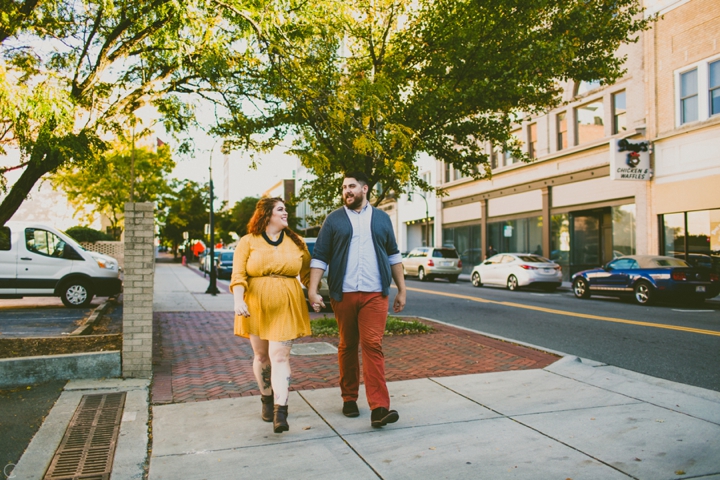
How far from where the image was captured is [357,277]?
4770mm

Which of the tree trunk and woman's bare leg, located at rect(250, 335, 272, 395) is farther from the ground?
the tree trunk

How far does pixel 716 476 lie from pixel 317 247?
3150 millimetres

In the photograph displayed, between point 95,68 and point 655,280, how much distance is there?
46.8 ft

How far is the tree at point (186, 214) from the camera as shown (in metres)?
51.8

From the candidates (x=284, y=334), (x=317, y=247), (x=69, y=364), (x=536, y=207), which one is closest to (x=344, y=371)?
(x=284, y=334)

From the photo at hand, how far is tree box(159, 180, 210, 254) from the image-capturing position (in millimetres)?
51816

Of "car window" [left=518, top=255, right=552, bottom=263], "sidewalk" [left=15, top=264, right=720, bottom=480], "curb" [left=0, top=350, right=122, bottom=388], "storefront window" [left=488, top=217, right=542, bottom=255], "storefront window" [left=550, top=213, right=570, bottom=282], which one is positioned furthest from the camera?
"storefront window" [left=488, top=217, right=542, bottom=255]

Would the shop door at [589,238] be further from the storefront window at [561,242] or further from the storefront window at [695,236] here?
the storefront window at [695,236]

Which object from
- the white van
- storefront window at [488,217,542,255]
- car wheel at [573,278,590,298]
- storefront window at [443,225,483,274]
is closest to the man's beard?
the white van

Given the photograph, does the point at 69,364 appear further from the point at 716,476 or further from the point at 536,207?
the point at 536,207

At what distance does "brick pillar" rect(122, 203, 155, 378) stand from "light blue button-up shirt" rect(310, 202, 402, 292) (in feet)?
7.26

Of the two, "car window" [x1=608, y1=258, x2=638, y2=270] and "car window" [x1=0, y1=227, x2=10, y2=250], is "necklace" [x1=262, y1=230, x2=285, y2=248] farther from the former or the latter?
"car window" [x1=608, y1=258, x2=638, y2=270]

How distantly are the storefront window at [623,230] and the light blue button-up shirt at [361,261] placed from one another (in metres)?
22.0

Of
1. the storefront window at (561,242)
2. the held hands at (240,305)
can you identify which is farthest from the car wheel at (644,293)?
the held hands at (240,305)
